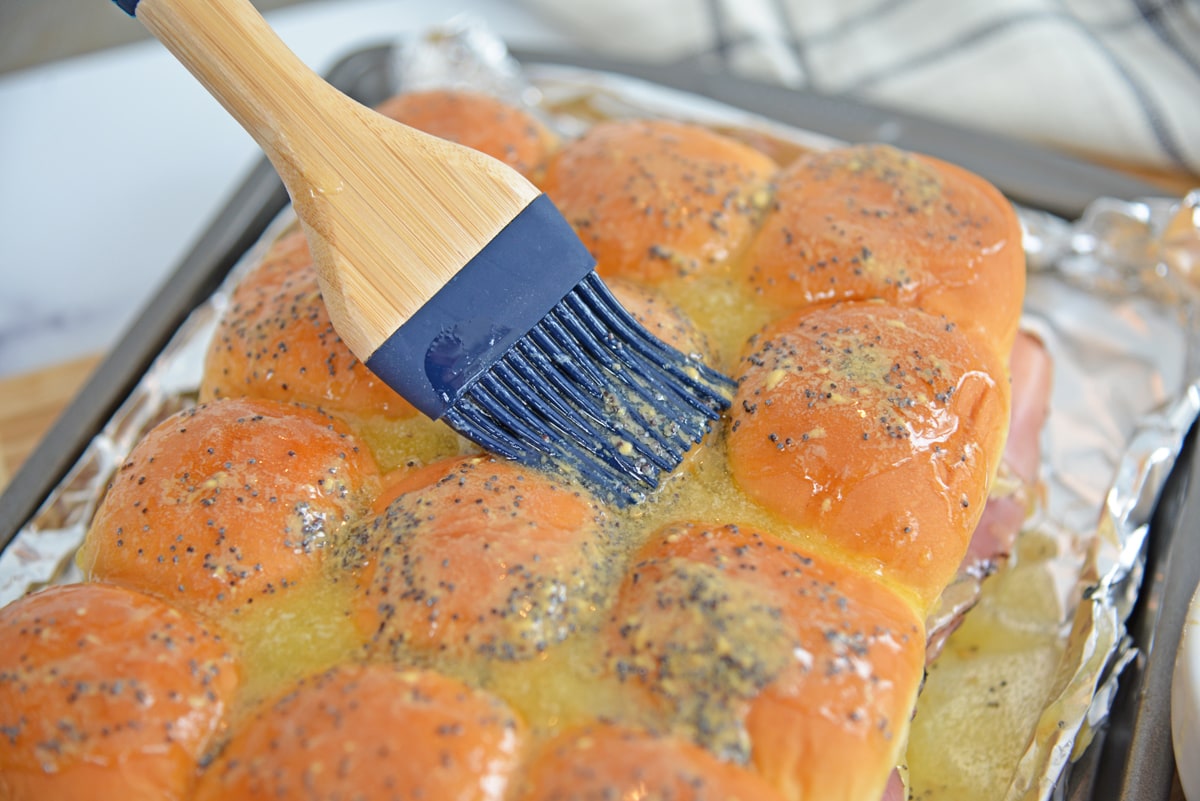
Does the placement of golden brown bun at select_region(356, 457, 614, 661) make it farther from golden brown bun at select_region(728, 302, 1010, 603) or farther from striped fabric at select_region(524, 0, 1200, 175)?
striped fabric at select_region(524, 0, 1200, 175)

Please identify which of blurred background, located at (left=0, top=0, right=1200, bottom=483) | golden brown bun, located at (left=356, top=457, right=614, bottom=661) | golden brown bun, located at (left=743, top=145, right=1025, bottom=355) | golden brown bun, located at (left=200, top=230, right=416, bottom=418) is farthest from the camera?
blurred background, located at (left=0, top=0, right=1200, bottom=483)

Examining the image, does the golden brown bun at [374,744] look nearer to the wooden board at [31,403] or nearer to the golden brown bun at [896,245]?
the golden brown bun at [896,245]

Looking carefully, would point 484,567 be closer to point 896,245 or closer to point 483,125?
point 896,245

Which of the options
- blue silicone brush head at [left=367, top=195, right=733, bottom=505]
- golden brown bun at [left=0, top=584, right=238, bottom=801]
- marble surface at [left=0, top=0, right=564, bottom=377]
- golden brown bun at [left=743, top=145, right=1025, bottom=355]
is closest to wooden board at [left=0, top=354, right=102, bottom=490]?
marble surface at [left=0, top=0, right=564, bottom=377]

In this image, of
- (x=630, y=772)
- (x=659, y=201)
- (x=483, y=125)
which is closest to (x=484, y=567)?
(x=630, y=772)

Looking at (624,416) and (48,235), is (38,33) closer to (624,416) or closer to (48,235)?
(48,235)

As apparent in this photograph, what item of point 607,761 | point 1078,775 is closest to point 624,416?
point 607,761
